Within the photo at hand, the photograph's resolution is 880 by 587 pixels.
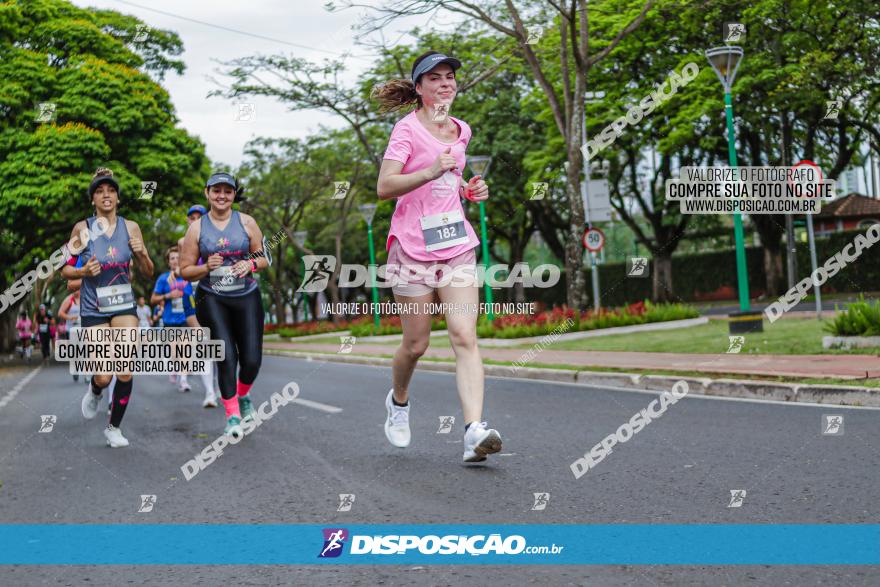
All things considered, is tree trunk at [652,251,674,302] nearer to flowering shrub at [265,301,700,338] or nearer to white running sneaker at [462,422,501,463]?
flowering shrub at [265,301,700,338]

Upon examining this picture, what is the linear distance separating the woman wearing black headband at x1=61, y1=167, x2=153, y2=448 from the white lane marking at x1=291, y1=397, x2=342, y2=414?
92.5 inches

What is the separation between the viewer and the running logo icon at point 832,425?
→ 240 inches

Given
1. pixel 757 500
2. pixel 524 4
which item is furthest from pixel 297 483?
pixel 524 4

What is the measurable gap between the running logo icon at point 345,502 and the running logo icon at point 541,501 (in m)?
0.91

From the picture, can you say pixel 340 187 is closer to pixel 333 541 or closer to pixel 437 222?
pixel 437 222

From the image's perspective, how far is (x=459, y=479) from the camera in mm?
4984

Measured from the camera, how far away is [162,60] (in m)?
31.7

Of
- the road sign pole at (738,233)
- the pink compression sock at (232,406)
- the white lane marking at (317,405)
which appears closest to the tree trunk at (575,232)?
the road sign pole at (738,233)

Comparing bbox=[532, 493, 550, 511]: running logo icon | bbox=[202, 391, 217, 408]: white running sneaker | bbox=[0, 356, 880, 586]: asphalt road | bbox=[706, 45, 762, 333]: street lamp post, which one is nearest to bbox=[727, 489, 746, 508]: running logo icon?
bbox=[0, 356, 880, 586]: asphalt road

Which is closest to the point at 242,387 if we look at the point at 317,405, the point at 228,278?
the point at 228,278

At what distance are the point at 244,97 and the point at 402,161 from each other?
2239cm

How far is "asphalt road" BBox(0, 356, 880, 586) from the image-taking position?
3.49 meters

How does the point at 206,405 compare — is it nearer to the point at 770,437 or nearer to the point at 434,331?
the point at 770,437

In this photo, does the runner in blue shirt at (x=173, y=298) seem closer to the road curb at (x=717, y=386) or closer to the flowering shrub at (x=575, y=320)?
the road curb at (x=717, y=386)
